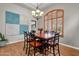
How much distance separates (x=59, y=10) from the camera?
6.45 feet

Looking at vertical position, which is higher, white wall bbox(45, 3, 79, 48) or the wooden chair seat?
white wall bbox(45, 3, 79, 48)

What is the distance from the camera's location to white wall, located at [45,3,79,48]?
1.89m

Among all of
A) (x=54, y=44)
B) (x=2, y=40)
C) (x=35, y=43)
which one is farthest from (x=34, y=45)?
(x=2, y=40)

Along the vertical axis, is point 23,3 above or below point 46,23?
above

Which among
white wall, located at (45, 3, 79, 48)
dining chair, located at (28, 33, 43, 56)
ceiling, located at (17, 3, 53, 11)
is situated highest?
ceiling, located at (17, 3, 53, 11)

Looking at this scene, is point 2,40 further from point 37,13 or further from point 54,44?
point 54,44

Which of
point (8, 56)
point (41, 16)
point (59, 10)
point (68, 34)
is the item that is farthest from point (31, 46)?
point (59, 10)

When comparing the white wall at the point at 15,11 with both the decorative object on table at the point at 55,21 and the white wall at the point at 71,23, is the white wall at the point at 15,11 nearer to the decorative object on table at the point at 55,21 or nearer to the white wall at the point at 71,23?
the decorative object on table at the point at 55,21

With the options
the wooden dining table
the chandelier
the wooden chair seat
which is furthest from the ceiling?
the wooden chair seat

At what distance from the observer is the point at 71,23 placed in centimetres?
192

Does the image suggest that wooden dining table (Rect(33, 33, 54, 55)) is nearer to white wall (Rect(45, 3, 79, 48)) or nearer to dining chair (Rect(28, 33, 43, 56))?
dining chair (Rect(28, 33, 43, 56))

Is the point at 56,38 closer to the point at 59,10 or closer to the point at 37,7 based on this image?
the point at 59,10

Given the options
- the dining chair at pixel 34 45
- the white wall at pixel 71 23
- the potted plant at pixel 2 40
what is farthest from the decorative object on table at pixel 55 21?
the potted plant at pixel 2 40

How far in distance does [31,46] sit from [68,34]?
0.72m
